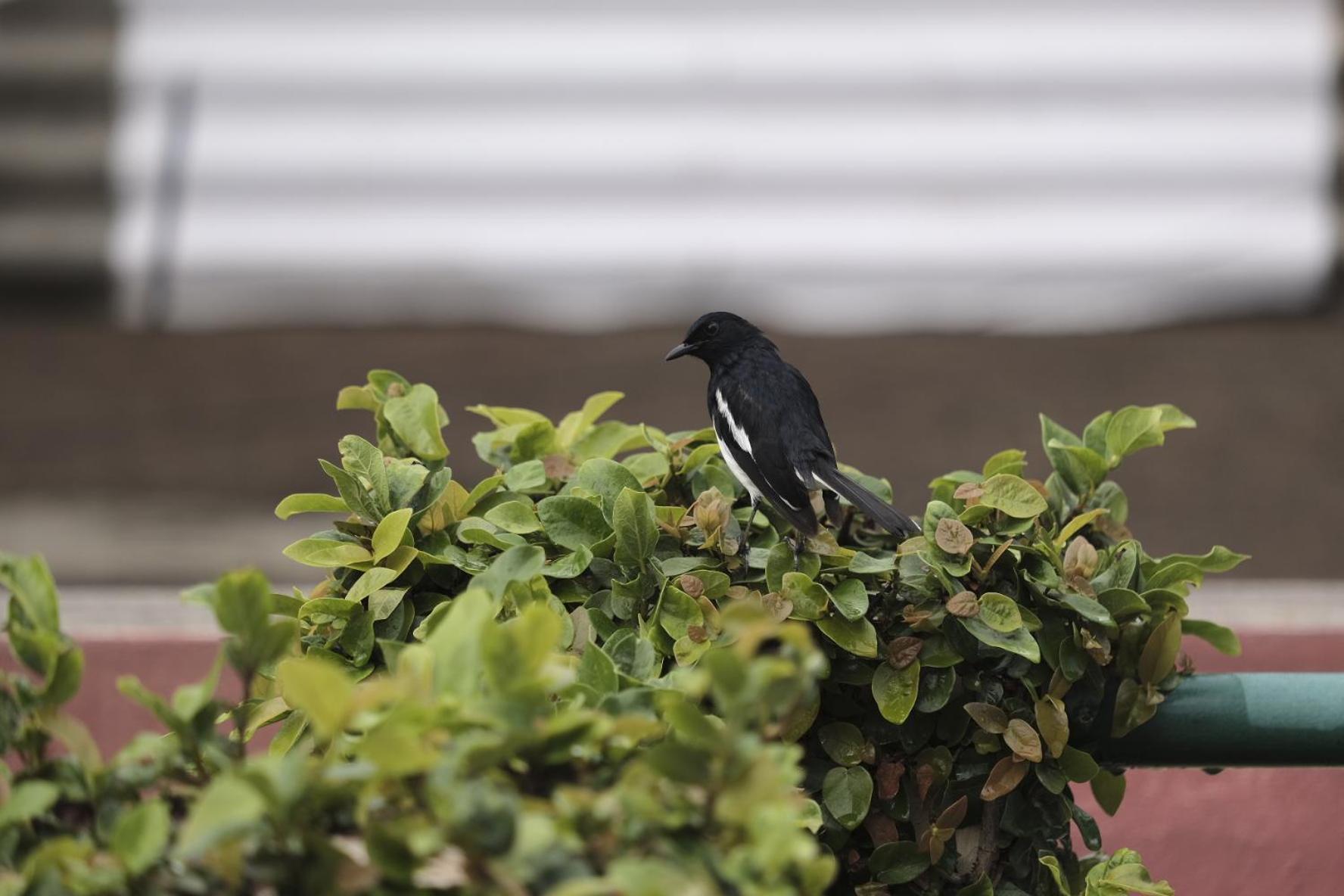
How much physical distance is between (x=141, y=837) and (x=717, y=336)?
1908mm

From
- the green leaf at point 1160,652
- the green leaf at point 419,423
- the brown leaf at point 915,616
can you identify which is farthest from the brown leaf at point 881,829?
the green leaf at point 419,423

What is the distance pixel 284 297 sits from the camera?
6.28 meters

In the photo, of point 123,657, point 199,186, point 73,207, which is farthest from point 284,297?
point 123,657

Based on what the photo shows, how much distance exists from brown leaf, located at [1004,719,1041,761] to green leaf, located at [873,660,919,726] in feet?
0.35

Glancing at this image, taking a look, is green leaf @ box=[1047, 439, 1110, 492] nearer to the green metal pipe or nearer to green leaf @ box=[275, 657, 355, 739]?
the green metal pipe

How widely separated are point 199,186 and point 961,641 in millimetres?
5652

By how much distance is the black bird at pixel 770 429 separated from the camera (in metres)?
1.75

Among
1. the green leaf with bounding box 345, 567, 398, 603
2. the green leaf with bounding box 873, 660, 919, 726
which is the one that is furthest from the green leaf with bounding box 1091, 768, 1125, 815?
the green leaf with bounding box 345, 567, 398, 603

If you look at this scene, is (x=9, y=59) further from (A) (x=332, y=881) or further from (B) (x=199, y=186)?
(A) (x=332, y=881)

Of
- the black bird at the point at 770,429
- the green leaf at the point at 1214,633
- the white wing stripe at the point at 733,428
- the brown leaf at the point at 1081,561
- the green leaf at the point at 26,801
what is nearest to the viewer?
the green leaf at the point at 26,801

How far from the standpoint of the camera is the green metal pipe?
141 centimetres

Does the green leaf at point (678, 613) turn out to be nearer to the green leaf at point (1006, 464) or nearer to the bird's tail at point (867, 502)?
the bird's tail at point (867, 502)

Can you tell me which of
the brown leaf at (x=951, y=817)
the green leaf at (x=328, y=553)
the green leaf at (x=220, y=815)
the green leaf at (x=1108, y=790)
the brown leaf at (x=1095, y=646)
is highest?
the green leaf at (x=220, y=815)

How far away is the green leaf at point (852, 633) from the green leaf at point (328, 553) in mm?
488
